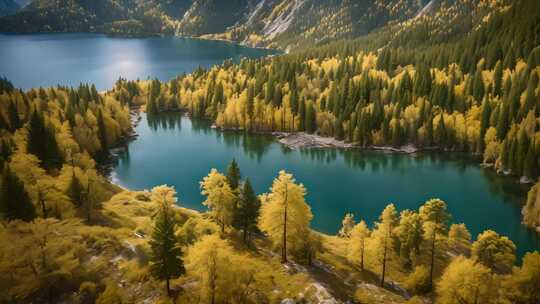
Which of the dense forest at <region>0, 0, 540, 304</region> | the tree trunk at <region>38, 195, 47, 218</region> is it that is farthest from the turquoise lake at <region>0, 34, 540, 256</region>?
the tree trunk at <region>38, 195, 47, 218</region>

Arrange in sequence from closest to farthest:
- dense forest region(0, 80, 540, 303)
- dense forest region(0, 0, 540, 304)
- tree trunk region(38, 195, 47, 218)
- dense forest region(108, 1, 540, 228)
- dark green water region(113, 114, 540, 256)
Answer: dense forest region(0, 80, 540, 303) → dense forest region(0, 0, 540, 304) → tree trunk region(38, 195, 47, 218) → dark green water region(113, 114, 540, 256) → dense forest region(108, 1, 540, 228)

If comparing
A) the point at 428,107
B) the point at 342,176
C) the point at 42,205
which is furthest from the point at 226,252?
the point at 428,107

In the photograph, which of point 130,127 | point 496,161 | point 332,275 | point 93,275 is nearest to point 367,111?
point 496,161

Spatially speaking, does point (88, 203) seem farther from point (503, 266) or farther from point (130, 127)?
point (130, 127)

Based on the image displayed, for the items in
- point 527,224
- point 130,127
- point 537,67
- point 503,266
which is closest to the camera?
point 503,266

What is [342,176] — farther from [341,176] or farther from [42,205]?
[42,205]

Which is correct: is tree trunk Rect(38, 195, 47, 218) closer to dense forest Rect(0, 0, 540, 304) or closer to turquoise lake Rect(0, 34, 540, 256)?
dense forest Rect(0, 0, 540, 304)

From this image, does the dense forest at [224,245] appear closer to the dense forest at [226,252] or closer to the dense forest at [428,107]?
the dense forest at [226,252]

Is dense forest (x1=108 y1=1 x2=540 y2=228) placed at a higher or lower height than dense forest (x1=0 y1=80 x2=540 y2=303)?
higher
